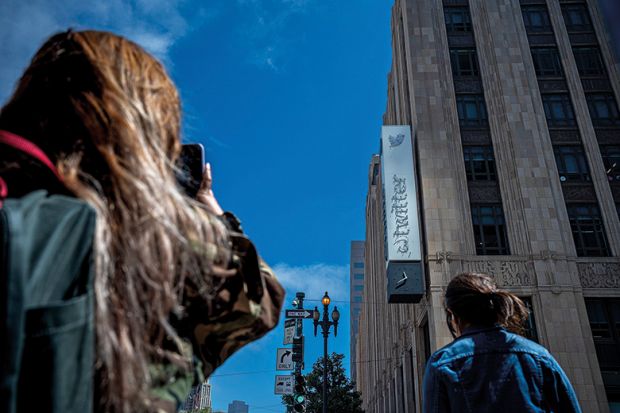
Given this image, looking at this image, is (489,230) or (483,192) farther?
(483,192)

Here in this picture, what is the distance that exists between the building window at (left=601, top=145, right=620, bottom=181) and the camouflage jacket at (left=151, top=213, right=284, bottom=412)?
104ft

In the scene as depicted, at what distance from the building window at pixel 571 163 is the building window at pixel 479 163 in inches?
156

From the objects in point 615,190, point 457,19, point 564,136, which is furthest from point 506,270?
point 457,19

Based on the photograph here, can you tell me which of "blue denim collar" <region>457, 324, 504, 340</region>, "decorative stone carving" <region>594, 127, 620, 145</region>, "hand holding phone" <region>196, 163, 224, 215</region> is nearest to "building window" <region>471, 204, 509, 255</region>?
"decorative stone carving" <region>594, 127, 620, 145</region>

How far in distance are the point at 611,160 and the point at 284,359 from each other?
23.4 meters

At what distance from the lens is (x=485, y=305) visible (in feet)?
10.1

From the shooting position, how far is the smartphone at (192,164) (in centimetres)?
158

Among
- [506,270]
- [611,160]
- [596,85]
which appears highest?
[596,85]

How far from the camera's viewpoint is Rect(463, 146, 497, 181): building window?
92.8 feet

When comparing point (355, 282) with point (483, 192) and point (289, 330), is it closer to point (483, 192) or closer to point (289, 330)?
point (483, 192)

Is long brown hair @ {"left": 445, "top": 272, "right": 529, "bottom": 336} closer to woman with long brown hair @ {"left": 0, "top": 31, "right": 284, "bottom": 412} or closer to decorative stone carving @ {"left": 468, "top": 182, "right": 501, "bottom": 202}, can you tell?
woman with long brown hair @ {"left": 0, "top": 31, "right": 284, "bottom": 412}

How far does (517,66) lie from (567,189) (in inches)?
363

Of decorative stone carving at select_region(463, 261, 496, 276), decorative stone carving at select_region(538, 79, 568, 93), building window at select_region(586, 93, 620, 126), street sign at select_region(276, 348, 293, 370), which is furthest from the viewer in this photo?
decorative stone carving at select_region(538, 79, 568, 93)

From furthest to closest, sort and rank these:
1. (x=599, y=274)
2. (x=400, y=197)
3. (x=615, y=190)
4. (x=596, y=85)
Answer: (x=596, y=85) → (x=400, y=197) → (x=615, y=190) → (x=599, y=274)
